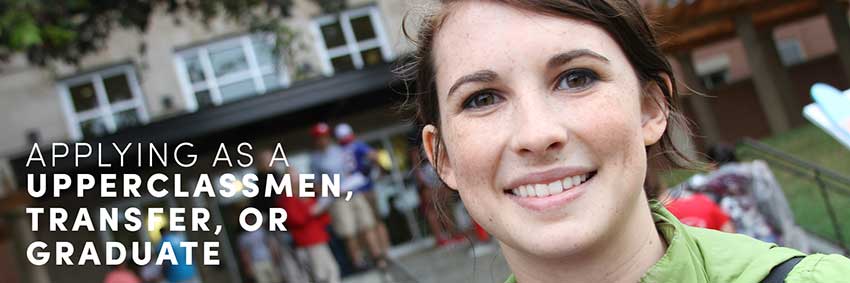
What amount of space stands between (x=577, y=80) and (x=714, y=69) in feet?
104

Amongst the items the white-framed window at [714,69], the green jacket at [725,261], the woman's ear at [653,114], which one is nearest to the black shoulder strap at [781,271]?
the green jacket at [725,261]

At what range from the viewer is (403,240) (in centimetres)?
1522

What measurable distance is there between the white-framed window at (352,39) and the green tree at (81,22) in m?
6.57

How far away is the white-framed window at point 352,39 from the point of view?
56.3ft

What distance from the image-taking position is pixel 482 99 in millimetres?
1352

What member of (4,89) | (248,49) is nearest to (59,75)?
(4,89)

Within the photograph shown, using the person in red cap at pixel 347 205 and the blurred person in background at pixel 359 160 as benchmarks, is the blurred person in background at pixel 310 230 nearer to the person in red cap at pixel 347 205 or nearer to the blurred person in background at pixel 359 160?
the person in red cap at pixel 347 205

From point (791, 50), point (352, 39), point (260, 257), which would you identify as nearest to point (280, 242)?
point (260, 257)

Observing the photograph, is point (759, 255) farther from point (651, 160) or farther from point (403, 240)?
point (403, 240)

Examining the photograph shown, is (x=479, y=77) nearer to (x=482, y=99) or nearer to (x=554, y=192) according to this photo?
(x=482, y=99)

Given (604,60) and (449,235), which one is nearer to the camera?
(604,60)

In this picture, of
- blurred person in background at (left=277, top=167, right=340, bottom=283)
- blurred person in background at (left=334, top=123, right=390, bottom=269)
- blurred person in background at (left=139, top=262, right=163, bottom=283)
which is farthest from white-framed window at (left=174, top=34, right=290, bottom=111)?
blurred person in background at (left=277, top=167, right=340, bottom=283)

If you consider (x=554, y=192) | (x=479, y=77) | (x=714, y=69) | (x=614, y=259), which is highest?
(x=714, y=69)

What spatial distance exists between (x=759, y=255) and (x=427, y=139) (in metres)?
0.66
